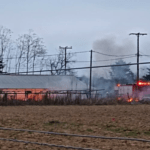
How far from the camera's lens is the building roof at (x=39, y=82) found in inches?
1989

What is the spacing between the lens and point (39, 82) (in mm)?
53688

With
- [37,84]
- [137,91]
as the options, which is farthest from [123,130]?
[37,84]

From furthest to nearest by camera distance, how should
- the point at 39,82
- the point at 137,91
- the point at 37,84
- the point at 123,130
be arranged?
1. the point at 39,82
2. the point at 37,84
3. the point at 137,91
4. the point at 123,130

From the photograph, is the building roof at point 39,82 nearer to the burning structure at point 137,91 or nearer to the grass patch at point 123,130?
the burning structure at point 137,91

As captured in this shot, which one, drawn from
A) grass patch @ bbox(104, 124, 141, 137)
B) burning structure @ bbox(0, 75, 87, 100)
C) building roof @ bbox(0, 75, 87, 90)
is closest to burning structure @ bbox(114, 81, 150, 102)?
burning structure @ bbox(0, 75, 87, 100)

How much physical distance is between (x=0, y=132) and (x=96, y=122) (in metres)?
4.73

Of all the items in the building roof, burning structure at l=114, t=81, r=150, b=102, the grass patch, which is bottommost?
the grass patch

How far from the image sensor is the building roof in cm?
5053

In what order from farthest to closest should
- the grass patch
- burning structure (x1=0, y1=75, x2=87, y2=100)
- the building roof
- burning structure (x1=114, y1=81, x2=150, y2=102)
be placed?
the building roof → burning structure (x1=0, y1=75, x2=87, y2=100) → burning structure (x1=114, y1=81, x2=150, y2=102) → the grass patch

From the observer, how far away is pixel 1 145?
36.5 feet

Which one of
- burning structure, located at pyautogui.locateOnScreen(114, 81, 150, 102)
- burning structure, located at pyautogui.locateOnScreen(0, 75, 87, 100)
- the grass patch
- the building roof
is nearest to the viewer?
the grass patch

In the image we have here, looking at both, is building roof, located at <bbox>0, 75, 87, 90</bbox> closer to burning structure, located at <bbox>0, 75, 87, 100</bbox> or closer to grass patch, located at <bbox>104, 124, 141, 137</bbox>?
burning structure, located at <bbox>0, 75, 87, 100</bbox>

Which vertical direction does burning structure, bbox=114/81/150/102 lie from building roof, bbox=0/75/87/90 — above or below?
below

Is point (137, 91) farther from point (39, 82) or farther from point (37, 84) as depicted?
point (39, 82)
